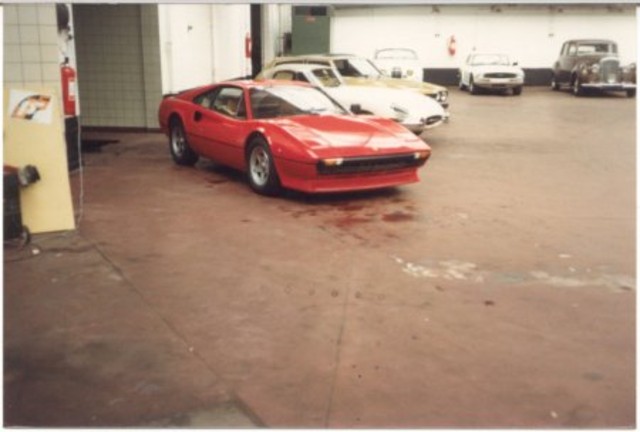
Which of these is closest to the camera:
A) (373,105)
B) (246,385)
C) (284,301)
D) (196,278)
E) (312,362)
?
(246,385)

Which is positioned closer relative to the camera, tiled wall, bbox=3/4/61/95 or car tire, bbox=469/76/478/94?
tiled wall, bbox=3/4/61/95

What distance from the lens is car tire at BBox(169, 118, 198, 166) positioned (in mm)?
8742

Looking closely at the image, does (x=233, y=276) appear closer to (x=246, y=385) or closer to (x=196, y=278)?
(x=196, y=278)

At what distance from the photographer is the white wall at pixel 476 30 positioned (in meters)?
25.5

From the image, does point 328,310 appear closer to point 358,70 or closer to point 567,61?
point 358,70

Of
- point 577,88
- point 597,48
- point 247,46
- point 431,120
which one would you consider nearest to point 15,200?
point 431,120

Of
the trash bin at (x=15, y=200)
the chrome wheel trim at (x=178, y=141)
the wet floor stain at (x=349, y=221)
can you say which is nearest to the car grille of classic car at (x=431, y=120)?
the chrome wheel trim at (x=178, y=141)

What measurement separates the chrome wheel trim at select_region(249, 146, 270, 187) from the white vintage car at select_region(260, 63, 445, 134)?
8.94ft

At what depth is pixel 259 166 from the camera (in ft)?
23.9

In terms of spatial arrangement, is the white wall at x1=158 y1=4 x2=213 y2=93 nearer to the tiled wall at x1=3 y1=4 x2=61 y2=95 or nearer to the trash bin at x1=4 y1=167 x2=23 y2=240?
the tiled wall at x1=3 y1=4 x2=61 y2=95

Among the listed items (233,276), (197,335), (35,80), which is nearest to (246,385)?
(197,335)

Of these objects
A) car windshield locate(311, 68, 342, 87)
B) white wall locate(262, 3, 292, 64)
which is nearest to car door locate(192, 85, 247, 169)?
car windshield locate(311, 68, 342, 87)

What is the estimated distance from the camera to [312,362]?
3.51m

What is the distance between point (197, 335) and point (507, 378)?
168 centimetres
